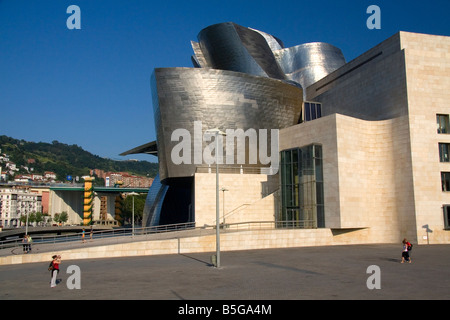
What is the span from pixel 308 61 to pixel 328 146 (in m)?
31.0

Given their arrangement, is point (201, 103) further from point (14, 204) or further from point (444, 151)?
point (14, 204)

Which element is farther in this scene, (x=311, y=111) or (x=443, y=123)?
(x=311, y=111)

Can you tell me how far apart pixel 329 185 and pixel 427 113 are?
8779 mm

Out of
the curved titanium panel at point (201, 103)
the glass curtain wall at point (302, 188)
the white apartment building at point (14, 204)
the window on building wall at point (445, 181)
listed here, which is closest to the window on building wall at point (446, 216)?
the window on building wall at point (445, 181)

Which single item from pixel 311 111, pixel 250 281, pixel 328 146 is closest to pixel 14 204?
pixel 311 111

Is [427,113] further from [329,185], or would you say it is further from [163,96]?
[163,96]

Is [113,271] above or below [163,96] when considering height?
below

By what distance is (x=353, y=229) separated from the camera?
28.5 meters

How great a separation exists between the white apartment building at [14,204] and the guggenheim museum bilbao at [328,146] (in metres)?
92.9

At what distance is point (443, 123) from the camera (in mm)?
29000

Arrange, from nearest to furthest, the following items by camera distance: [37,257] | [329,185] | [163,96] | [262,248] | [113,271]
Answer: [113,271] → [37,257] → [262,248] → [329,185] → [163,96]

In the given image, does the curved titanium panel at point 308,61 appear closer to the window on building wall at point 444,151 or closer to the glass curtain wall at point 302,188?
the glass curtain wall at point 302,188
